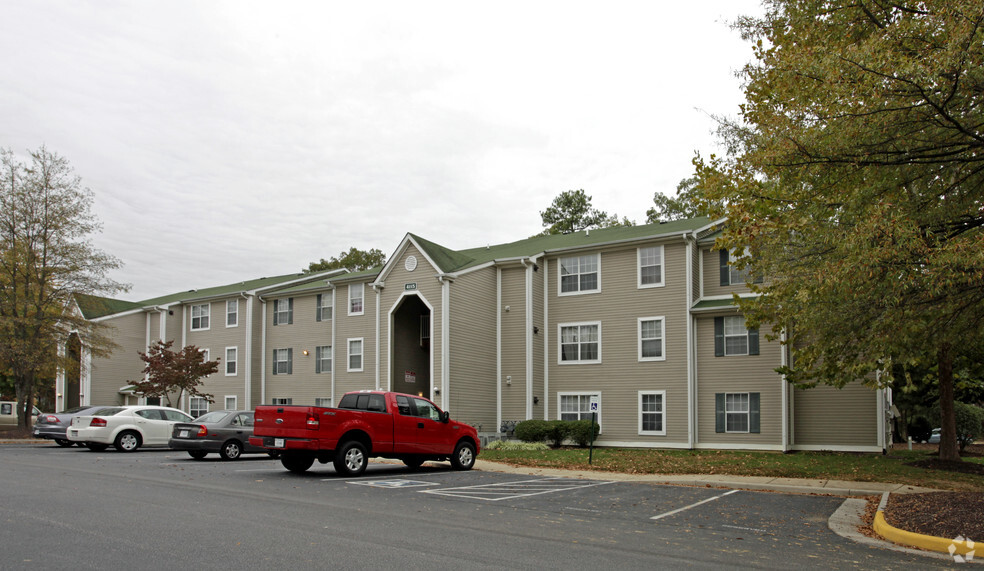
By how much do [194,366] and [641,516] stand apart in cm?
2934

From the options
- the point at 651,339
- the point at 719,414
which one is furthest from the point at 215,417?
the point at 719,414

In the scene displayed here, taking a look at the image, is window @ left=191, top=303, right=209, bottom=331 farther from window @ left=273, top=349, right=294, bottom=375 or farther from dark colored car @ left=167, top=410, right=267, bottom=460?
dark colored car @ left=167, top=410, right=267, bottom=460

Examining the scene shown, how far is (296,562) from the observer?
7.20 meters

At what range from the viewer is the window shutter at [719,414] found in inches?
1029

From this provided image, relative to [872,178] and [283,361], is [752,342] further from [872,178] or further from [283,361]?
[283,361]

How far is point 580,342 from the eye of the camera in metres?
29.2

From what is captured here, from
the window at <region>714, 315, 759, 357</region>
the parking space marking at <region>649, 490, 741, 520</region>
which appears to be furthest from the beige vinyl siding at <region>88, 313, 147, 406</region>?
the parking space marking at <region>649, 490, 741, 520</region>

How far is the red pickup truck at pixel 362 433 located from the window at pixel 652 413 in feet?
33.9

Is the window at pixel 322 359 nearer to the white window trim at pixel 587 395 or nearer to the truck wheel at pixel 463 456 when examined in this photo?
the white window trim at pixel 587 395

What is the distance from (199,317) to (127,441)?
18680 mm

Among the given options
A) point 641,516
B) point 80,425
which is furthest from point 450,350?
point 641,516

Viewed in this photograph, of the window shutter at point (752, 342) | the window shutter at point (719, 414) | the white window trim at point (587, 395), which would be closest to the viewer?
the window shutter at point (752, 342)

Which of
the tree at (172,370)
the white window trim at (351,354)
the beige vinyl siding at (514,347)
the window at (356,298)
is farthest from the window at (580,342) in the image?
the tree at (172,370)

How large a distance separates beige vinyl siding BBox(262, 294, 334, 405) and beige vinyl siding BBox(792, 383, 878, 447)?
19930 millimetres
